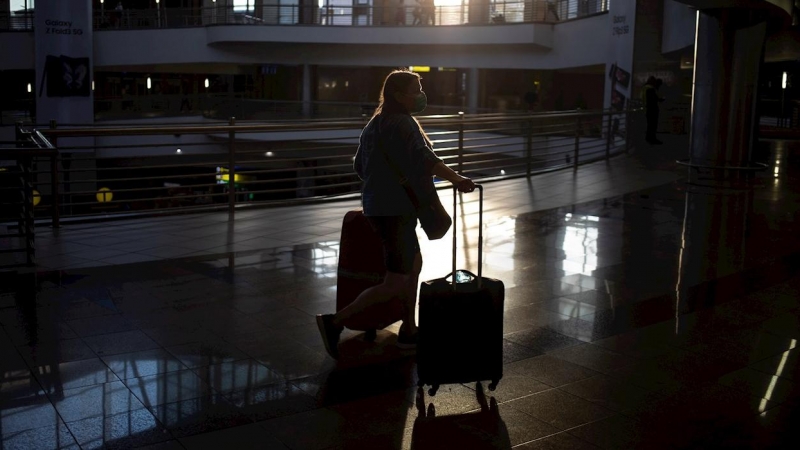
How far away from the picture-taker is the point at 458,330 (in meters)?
4.31

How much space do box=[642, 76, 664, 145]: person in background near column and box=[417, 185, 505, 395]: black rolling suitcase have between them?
16.3 m

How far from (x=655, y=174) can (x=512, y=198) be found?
414 centimetres

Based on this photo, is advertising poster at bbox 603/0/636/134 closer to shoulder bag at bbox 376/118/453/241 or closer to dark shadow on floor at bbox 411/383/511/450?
shoulder bag at bbox 376/118/453/241

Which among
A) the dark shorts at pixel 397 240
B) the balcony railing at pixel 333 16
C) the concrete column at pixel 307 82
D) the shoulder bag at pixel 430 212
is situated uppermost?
the balcony railing at pixel 333 16

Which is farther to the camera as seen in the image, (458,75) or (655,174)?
(458,75)

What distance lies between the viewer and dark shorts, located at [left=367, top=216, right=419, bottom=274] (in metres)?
4.75

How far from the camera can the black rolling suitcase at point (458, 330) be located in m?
4.27

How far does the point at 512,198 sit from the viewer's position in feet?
38.3

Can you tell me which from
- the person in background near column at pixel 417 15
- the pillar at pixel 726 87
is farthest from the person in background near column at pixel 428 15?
the pillar at pixel 726 87

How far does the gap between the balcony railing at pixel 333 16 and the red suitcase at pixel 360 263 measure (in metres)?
26.4

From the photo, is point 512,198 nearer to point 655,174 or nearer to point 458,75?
point 655,174

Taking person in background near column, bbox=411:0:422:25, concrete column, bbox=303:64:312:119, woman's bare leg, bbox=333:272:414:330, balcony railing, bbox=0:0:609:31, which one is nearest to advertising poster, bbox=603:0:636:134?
balcony railing, bbox=0:0:609:31

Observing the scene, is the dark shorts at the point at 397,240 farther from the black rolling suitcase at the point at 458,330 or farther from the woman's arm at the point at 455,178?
the black rolling suitcase at the point at 458,330

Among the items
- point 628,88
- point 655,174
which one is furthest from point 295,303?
point 628,88
